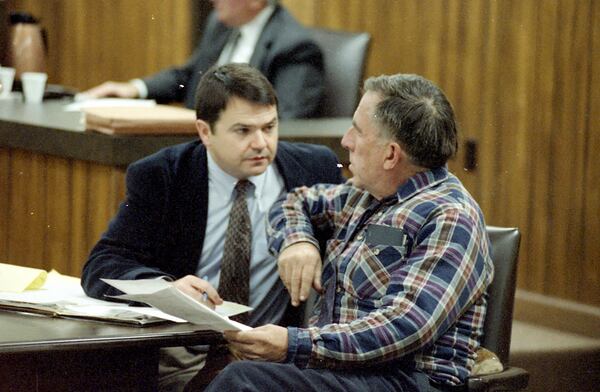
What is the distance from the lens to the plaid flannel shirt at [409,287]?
221 cm

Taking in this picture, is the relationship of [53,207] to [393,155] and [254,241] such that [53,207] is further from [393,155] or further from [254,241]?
[393,155]

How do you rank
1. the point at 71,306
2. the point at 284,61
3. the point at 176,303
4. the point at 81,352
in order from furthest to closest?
the point at 284,61
the point at 71,306
the point at 81,352
the point at 176,303

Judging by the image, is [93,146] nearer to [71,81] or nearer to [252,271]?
[252,271]

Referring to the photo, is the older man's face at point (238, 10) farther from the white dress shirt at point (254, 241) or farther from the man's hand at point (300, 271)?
the man's hand at point (300, 271)

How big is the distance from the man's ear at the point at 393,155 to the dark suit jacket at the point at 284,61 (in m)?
1.91

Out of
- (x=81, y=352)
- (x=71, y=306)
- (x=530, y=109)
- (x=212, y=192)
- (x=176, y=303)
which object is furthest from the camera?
(x=530, y=109)

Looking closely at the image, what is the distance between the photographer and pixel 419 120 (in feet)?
7.94

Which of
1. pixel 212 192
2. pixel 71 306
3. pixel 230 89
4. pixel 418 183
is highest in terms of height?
pixel 230 89

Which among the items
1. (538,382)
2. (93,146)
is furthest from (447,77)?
(93,146)

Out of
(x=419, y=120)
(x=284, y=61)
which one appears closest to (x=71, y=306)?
(x=419, y=120)

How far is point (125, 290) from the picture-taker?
87.1 inches

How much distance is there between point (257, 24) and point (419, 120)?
8.10 feet

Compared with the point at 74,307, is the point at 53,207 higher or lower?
lower

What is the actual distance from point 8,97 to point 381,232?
8.96ft
